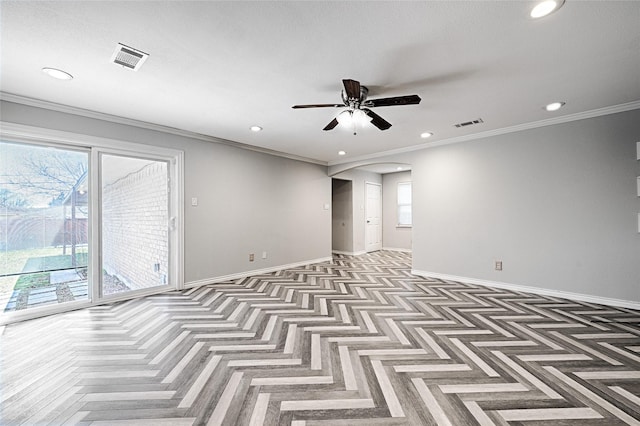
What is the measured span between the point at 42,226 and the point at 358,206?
6.18 m

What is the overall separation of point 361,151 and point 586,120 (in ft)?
10.6

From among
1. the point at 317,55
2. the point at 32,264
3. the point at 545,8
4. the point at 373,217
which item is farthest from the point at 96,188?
the point at 373,217

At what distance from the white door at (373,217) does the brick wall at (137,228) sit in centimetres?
530

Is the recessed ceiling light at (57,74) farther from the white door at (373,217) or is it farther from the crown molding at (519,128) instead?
the white door at (373,217)

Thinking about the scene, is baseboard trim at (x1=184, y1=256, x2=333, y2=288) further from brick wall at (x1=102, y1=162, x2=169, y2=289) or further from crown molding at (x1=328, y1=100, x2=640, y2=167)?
crown molding at (x1=328, y1=100, x2=640, y2=167)

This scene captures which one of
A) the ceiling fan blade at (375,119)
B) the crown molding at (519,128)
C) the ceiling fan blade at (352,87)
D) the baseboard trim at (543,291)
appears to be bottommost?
the baseboard trim at (543,291)

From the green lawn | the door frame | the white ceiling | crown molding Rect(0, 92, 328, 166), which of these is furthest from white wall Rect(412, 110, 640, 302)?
the green lawn

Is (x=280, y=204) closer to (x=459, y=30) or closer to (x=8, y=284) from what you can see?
(x=8, y=284)

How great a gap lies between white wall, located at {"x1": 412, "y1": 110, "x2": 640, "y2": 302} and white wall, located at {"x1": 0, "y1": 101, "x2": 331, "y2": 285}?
2362 mm

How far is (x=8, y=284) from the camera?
9.62ft

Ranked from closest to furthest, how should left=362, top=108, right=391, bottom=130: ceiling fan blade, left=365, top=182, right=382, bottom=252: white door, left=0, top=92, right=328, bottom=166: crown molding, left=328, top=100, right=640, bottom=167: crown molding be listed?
left=362, top=108, right=391, bottom=130: ceiling fan blade → left=0, top=92, right=328, bottom=166: crown molding → left=328, top=100, right=640, bottom=167: crown molding → left=365, top=182, right=382, bottom=252: white door

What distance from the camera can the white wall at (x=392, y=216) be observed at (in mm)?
8039

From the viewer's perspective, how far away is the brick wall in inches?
141

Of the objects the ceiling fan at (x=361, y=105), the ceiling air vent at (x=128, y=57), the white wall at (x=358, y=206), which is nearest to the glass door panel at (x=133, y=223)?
the ceiling air vent at (x=128, y=57)
